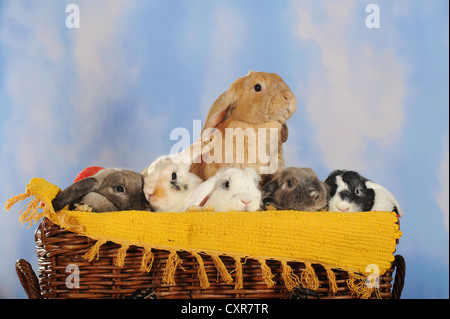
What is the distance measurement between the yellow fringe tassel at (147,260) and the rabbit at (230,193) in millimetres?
270

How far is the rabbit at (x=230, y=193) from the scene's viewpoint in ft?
5.39

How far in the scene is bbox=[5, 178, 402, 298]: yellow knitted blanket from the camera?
1393 mm

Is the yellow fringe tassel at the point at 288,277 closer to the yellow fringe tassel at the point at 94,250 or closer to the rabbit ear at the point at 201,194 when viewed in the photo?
the rabbit ear at the point at 201,194

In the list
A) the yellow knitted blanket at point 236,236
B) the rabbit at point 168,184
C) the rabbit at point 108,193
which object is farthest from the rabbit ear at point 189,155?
the yellow knitted blanket at point 236,236

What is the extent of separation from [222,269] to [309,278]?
0.27 meters

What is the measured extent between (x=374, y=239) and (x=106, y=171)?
3.14 feet

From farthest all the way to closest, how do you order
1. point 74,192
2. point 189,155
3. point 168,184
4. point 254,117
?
point 254,117 < point 189,155 < point 168,184 < point 74,192

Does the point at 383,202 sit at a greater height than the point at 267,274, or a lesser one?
greater

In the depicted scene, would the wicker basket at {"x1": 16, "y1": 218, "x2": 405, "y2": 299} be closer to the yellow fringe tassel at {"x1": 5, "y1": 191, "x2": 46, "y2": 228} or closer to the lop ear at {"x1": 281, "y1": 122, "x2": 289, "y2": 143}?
the yellow fringe tassel at {"x1": 5, "y1": 191, "x2": 46, "y2": 228}

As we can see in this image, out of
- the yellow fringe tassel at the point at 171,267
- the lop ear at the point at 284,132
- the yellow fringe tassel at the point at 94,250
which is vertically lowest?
the yellow fringe tassel at the point at 171,267

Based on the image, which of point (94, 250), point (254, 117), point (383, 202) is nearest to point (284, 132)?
point (254, 117)

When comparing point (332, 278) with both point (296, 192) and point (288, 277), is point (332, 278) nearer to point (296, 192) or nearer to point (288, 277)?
point (288, 277)

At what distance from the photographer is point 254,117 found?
203cm
